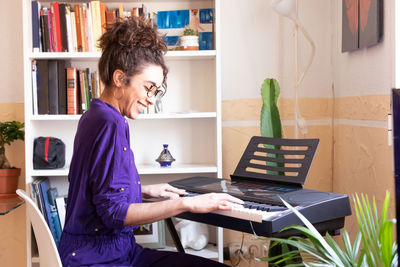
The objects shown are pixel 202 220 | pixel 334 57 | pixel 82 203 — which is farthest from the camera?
pixel 334 57

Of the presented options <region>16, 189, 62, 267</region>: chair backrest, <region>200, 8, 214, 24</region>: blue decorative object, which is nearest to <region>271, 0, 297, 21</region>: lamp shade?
<region>200, 8, 214, 24</region>: blue decorative object

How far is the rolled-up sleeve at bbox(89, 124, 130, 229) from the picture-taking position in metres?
1.58

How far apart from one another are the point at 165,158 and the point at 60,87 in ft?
2.26

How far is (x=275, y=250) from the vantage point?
7.25ft

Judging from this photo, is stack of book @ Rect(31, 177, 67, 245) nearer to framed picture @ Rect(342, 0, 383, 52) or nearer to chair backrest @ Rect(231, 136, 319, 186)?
chair backrest @ Rect(231, 136, 319, 186)

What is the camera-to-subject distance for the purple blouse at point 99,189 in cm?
159

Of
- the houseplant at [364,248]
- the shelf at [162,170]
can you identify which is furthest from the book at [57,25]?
the houseplant at [364,248]

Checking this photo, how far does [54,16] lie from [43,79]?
13.5 inches

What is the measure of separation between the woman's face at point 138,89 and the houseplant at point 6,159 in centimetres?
125

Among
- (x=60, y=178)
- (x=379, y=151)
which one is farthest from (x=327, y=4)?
(x=60, y=178)

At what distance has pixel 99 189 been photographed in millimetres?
1586

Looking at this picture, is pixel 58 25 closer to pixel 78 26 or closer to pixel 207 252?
pixel 78 26

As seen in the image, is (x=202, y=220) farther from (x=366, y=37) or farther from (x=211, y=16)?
(x=211, y=16)

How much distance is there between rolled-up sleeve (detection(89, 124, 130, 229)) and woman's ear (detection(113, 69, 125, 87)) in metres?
0.18
